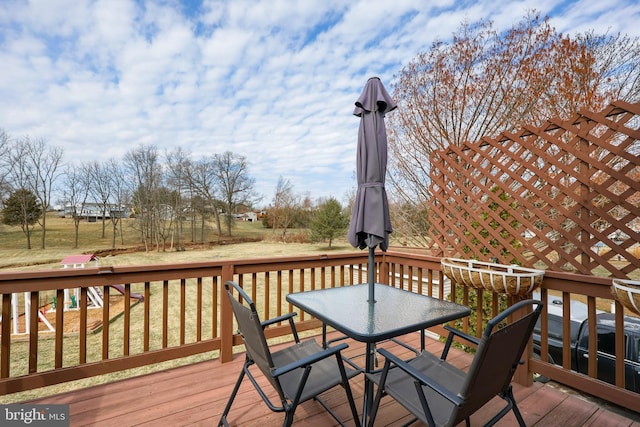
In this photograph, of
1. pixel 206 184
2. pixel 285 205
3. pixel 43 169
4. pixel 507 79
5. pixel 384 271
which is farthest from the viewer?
pixel 285 205

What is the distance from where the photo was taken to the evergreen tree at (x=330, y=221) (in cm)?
1903

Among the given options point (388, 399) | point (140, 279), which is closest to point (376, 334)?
point (388, 399)

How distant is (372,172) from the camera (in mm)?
2006

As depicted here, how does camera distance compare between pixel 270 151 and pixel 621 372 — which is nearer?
pixel 621 372

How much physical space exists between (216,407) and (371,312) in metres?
1.25

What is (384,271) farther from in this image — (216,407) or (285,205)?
(285,205)

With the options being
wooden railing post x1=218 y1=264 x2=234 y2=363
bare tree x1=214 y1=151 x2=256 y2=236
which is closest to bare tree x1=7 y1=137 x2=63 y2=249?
bare tree x1=214 y1=151 x2=256 y2=236

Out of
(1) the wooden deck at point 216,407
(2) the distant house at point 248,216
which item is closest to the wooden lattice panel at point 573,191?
(1) the wooden deck at point 216,407

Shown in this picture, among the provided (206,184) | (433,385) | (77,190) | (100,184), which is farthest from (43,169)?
(433,385)

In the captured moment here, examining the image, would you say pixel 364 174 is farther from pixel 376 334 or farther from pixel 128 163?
pixel 128 163

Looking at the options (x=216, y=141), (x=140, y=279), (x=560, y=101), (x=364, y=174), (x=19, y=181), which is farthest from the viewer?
(x=216, y=141)

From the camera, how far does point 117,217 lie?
1708 cm

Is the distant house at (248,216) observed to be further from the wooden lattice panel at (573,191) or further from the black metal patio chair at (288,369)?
the black metal patio chair at (288,369)

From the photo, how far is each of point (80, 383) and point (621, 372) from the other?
6.53 meters
